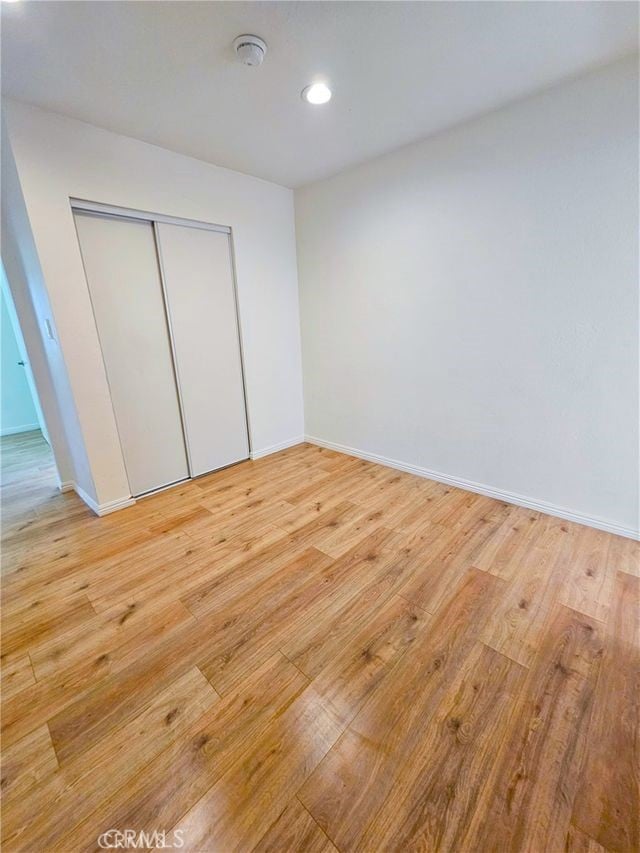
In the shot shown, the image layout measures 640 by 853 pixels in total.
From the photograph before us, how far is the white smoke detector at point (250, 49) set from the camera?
1538 millimetres

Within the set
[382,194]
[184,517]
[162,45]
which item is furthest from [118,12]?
[184,517]

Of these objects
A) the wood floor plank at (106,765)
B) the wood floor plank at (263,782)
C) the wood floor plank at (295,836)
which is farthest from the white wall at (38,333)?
the wood floor plank at (295,836)

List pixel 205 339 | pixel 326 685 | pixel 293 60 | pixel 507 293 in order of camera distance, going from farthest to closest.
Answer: pixel 205 339, pixel 507 293, pixel 293 60, pixel 326 685

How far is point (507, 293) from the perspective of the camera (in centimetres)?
231

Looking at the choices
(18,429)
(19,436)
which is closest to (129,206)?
(19,436)

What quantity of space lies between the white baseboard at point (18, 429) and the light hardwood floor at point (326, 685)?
335 centimetres

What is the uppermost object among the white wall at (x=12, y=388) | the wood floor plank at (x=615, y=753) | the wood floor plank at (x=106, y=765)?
the white wall at (x=12, y=388)

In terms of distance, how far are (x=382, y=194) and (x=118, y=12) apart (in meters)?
1.93

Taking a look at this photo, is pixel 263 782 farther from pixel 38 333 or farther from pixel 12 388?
pixel 12 388

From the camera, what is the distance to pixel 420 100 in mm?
2027

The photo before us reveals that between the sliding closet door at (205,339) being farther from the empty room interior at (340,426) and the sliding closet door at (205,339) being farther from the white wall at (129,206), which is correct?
the white wall at (129,206)

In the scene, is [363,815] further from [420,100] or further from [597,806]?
[420,100]

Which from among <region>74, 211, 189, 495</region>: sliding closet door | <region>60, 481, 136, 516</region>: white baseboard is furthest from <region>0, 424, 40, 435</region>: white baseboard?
<region>74, 211, 189, 495</region>: sliding closet door

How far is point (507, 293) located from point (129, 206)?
266cm
